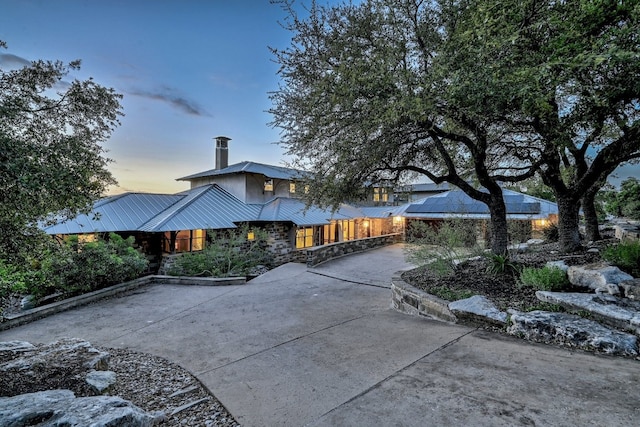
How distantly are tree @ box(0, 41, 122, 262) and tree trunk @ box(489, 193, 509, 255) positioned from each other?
8.22 metres

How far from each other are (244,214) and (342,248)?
5.69 metres

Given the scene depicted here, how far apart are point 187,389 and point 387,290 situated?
248 inches

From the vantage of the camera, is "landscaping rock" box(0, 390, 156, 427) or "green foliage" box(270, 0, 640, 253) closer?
"landscaping rock" box(0, 390, 156, 427)

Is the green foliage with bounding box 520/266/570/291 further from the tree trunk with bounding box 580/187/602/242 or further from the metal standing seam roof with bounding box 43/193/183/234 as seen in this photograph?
the metal standing seam roof with bounding box 43/193/183/234

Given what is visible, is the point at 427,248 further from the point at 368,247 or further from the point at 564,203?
the point at 368,247

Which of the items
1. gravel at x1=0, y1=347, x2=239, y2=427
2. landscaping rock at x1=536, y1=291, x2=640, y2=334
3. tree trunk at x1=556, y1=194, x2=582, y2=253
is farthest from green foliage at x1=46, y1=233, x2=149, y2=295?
tree trunk at x1=556, y1=194, x2=582, y2=253

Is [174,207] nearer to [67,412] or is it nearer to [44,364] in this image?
[44,364]

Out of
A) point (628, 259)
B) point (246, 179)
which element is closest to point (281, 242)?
point (246, 179)

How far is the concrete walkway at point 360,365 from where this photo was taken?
8.08 ft

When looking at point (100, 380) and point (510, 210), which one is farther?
point (510, 210)

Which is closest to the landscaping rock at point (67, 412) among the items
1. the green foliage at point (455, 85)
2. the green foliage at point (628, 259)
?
the green foliage at point (455, 85)

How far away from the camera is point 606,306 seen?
399cm

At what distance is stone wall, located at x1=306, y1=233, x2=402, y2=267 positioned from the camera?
12.8 meters

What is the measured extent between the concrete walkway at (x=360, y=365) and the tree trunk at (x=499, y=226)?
11.1 feet
